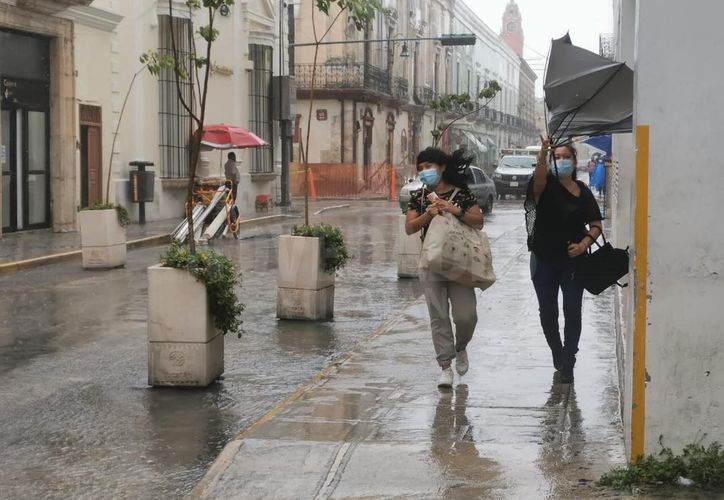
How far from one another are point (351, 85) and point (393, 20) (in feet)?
32.2

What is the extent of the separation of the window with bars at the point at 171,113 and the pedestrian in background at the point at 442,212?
20.1 meters

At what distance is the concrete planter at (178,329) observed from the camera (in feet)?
27.0

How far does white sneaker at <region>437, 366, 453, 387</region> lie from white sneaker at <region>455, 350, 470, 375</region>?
0.31 metres

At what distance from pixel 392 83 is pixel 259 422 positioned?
51.6 metres

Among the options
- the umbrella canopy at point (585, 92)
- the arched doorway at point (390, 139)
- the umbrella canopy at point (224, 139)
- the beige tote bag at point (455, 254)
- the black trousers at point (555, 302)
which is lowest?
the black trousers at point (555, 302)

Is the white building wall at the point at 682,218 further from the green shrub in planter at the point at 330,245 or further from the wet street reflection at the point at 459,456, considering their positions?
the green shrub in planter at the point at 330,245

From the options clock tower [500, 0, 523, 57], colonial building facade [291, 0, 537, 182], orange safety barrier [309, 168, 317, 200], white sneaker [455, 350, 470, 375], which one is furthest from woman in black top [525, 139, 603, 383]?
clock tower [500, 0, 523, 57]

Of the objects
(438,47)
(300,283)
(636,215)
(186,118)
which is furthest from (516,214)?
(438,47)

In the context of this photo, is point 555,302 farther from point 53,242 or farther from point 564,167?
point 53,242

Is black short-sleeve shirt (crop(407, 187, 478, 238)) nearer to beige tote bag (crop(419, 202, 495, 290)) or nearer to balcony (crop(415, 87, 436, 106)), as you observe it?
beige tote bag (crop(419, 202, 495, 290))

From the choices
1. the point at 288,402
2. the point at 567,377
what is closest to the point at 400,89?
the point at 567,377

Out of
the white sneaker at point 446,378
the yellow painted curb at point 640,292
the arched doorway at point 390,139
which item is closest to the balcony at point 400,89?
the arched doorway at point 390,139

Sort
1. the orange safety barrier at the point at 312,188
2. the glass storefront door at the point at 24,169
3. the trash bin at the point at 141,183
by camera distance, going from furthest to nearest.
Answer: the orange safety barrier at the point at 312,188
the trash bin at the point at 141,183
the glass storefront door at the point at 24,169

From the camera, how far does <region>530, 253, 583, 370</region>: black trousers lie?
796cm
